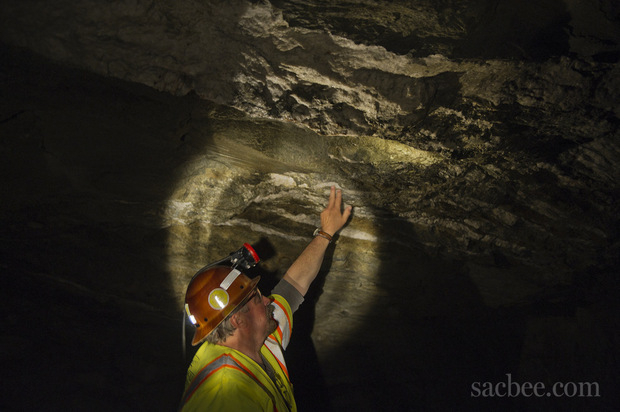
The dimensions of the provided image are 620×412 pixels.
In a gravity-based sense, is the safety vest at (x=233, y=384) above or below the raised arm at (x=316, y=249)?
below

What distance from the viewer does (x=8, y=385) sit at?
11.7 ft

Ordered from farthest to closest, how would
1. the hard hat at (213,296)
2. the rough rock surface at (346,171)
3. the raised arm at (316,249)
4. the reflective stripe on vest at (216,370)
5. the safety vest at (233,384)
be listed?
the raised arm at (316,249), the hard hat at (213,296), the reflective stripe on vest at (216,370), the safety vest at (233,384), the rough rock surface at (346,171)

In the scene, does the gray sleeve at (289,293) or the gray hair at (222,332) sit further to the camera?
the gray sleeve at (289,293)

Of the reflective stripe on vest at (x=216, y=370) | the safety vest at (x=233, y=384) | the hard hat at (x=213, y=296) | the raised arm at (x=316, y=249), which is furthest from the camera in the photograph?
the raised arm at (x=316, y=249)

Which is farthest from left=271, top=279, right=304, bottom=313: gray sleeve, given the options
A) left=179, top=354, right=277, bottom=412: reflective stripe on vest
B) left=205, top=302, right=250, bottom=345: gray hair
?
left=179, top=354, right=277, bottom=412: reflective stripe on vest

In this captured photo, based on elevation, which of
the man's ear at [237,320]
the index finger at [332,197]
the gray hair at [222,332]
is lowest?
the gray hair at [222,332]

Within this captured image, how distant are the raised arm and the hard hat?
1.44 feet

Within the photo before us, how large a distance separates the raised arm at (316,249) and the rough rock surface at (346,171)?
0.09 meters

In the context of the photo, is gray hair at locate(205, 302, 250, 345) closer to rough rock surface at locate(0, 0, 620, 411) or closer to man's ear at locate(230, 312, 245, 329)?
man's ear at locate(230, 312, 245, 329)

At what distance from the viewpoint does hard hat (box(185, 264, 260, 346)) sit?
61.6 inches

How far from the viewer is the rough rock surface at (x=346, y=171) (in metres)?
1.16

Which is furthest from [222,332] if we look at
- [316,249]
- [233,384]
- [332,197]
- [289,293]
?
[332,197]

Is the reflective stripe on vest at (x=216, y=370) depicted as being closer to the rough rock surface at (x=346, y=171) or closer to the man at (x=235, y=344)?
the man at (x=235, y=344)

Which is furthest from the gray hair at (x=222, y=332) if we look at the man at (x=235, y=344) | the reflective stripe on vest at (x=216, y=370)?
the reflective stripe on vest at (x=216, y=370)
